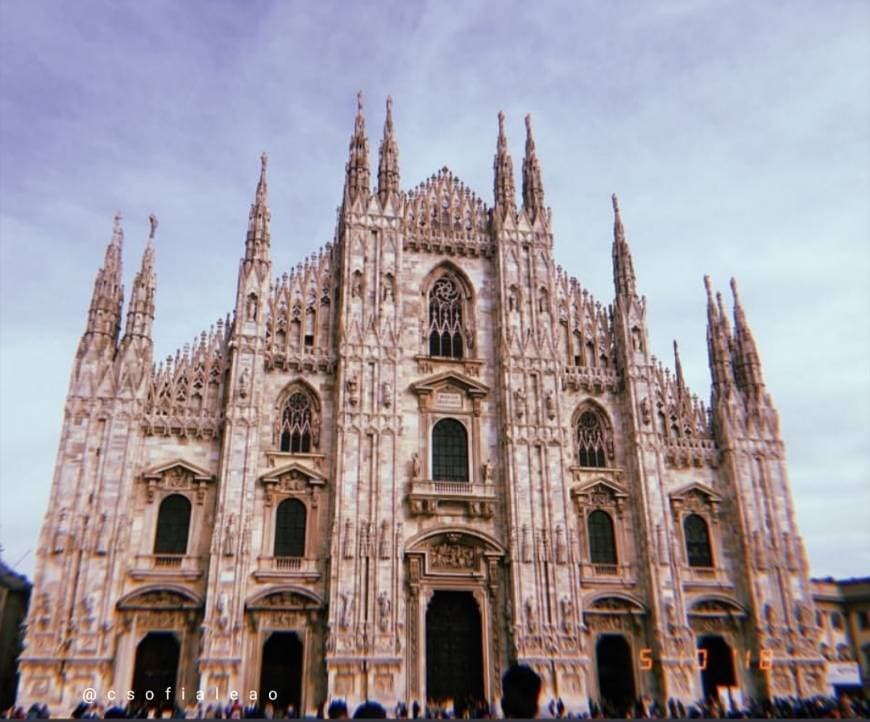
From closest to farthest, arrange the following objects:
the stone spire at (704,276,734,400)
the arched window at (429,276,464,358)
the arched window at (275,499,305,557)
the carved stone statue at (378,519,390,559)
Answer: the carved stone statue at (378,519,390,559), the arched window at (275,499,305,557), the arched window at (429,276,464,358), the stone spire at (704,276,734,400)

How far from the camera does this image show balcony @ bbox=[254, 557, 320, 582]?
94.7 ft

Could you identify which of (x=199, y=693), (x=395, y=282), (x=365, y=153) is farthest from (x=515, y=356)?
(x=199, y=693)

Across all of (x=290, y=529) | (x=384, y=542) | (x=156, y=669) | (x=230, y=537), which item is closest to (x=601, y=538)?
(x=384, y=542)

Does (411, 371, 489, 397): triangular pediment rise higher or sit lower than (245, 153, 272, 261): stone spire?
lower

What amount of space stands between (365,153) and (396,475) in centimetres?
1494

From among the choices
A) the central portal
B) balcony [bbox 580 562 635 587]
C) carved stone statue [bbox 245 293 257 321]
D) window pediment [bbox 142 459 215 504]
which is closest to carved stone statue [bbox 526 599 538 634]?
the central portal

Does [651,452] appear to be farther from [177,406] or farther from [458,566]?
[177,406]

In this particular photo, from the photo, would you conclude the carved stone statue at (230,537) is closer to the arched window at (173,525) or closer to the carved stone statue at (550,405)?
the arched window at (173,525)

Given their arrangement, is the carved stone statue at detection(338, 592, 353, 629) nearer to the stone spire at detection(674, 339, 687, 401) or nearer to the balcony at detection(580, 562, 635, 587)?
the balcony at detection(580, 562, 635, 587)

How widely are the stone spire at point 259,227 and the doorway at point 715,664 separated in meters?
23.7

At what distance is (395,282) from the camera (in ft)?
112

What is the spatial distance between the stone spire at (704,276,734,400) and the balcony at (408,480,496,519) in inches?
471

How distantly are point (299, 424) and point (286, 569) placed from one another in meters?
5.74

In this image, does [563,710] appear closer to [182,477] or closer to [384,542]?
[384,542]
